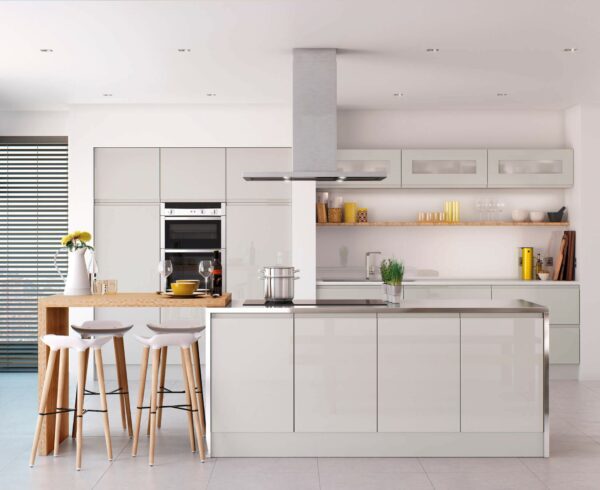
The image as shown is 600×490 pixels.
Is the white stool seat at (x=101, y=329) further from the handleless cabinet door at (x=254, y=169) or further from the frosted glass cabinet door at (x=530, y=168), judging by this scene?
the frosted glass cabinet door at (x=530, y=168)

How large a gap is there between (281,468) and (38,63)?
3.55 meters

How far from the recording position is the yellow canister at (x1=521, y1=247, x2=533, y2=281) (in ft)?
24.8

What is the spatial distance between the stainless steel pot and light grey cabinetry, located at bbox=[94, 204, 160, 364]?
263 centimetres

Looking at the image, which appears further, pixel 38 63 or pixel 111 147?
pixel 111 147

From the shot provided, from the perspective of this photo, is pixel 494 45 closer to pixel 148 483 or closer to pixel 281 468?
pixel 281 468

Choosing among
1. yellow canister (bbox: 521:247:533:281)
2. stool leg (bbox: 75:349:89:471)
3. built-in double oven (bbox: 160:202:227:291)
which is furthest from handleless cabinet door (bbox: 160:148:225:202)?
yellow canister (bbox: 521:247:533:281)

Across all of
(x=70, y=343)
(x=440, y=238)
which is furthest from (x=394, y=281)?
(x=440, y=238)

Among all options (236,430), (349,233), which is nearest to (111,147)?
(349,233)

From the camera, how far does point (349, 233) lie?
7.81 meters

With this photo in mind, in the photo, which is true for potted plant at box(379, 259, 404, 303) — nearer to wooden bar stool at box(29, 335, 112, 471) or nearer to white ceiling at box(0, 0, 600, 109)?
white ceiling at box(0, 0, 600, 109)

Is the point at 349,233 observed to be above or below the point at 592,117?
below

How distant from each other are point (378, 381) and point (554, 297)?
11.0 feet

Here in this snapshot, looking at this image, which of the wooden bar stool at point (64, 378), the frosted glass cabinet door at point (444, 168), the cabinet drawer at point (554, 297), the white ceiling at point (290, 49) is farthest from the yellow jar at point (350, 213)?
the wooden bar stool at point (64, 378)

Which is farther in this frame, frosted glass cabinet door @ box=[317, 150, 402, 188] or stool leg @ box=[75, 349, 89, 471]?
frosted glass cabinet door @ box=[317, 150, 402, 188]
